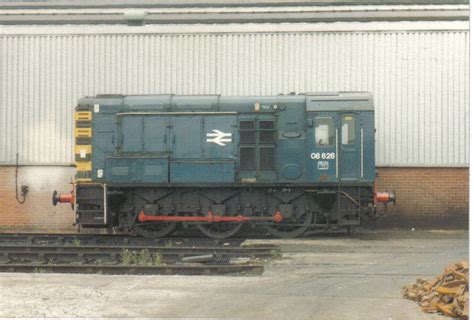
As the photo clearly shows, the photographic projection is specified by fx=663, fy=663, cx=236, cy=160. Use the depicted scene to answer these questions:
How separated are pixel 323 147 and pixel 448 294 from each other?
330 inches

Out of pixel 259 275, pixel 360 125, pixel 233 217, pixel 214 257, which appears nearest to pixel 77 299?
pixel 259 275

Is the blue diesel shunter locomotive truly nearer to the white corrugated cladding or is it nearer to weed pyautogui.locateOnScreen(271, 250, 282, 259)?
weed pyautogui.locateOnScreen(271, 250, 282, 259)

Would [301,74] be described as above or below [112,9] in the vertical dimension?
below

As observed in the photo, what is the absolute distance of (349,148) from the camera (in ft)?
53.4

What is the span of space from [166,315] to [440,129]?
43.3 ft

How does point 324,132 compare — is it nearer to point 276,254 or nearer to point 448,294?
point 276,254

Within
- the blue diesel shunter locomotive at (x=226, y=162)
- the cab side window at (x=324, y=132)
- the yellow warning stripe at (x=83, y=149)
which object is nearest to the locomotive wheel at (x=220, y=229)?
the blue diesel shunter locomotive at (x=226, y=162)

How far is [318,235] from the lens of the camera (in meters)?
17.4

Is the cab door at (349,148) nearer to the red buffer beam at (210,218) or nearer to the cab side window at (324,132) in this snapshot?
the cab side window at (324,132)

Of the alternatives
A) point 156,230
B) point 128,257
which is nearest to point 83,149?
point 156,230

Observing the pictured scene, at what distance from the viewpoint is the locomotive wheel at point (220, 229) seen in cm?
1684

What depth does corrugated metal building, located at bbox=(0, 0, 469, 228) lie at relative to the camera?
19.2m

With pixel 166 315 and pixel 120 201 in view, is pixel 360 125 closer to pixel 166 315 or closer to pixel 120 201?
pixel 120 201

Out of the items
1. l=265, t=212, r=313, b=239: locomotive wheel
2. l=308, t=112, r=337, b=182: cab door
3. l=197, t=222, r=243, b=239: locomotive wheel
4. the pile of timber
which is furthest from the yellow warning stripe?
the pile of timber
